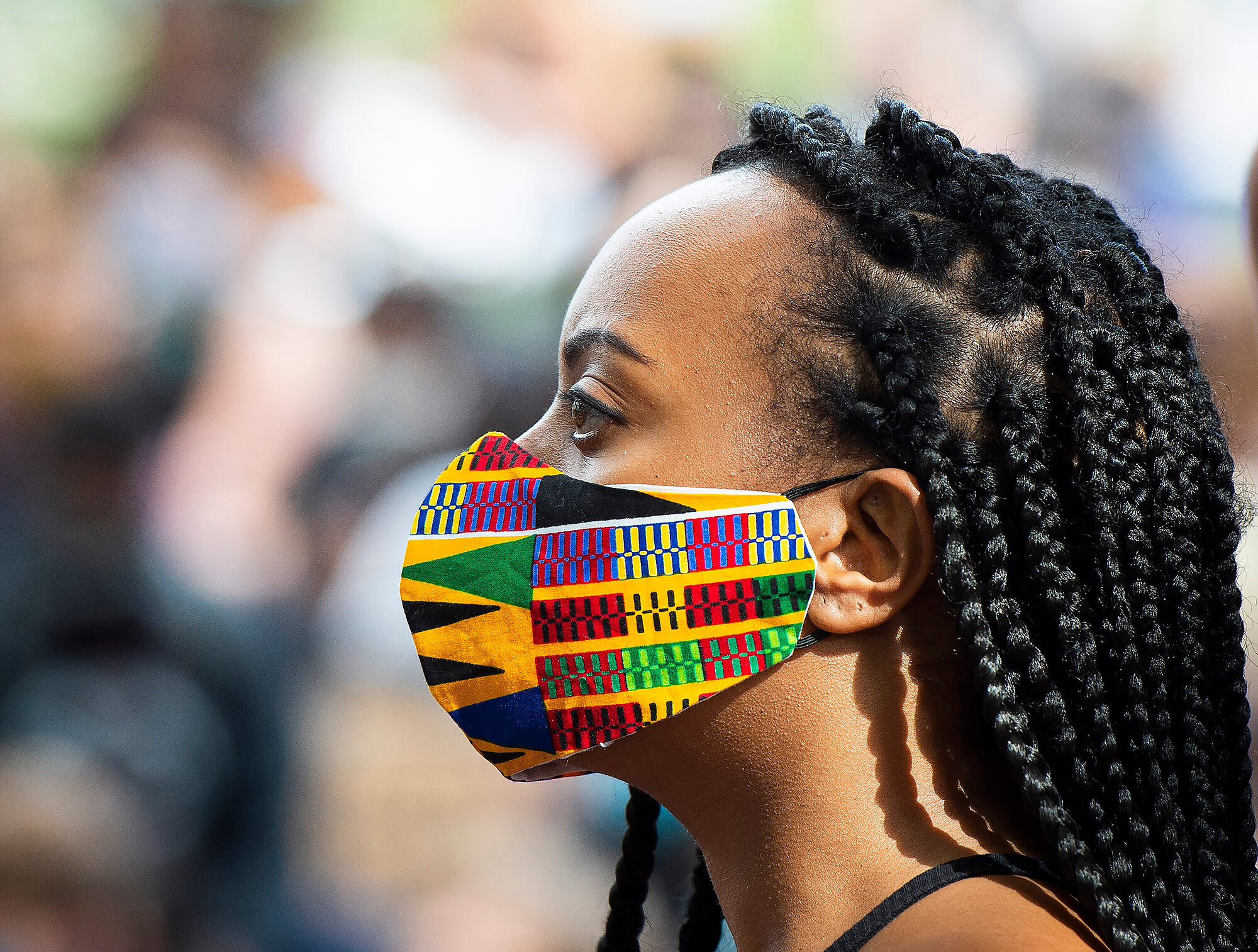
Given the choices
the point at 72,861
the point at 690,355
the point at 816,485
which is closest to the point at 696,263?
the point at 690,355

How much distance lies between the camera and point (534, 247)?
4625 millimetres

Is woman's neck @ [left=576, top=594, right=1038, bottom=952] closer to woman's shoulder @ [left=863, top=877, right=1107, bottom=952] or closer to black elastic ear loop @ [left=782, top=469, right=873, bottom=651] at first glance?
woman's shoulder @ [left=863, top=877, right=1107, bottom=952]

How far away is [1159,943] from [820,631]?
585 millimetres

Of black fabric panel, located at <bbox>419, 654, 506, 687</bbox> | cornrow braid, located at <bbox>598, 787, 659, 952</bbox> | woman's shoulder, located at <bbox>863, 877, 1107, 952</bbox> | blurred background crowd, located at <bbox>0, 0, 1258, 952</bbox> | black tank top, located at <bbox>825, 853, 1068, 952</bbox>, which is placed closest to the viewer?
woman's shoulder, located at <bbox>863, 877, 1107, 952</bbox>

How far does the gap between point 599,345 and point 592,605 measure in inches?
16.4

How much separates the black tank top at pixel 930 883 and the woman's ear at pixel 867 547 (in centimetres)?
34

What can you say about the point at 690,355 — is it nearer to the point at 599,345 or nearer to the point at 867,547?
the point at 599,345

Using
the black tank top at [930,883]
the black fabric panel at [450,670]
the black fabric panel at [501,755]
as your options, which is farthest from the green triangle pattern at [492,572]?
the black tank top at [930,883]

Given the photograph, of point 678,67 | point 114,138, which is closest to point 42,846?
point 114,138

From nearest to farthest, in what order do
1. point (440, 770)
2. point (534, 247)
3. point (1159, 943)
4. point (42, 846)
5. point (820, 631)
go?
point (1159, 943) < point (820, 631) < point (42, 846) < point (440, 770) < point (534, 247)

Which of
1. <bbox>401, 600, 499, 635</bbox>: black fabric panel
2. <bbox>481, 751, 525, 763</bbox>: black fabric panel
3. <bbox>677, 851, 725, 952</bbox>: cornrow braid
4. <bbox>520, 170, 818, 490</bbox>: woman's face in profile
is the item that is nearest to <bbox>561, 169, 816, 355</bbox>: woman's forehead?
<bbox>520, 170, 818, 490</bbox>: woman's face in profile

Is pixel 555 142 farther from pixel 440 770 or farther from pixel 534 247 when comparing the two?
pixel 440 770

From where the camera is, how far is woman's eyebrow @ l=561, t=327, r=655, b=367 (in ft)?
5.57

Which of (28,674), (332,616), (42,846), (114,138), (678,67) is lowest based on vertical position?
(42,846)
